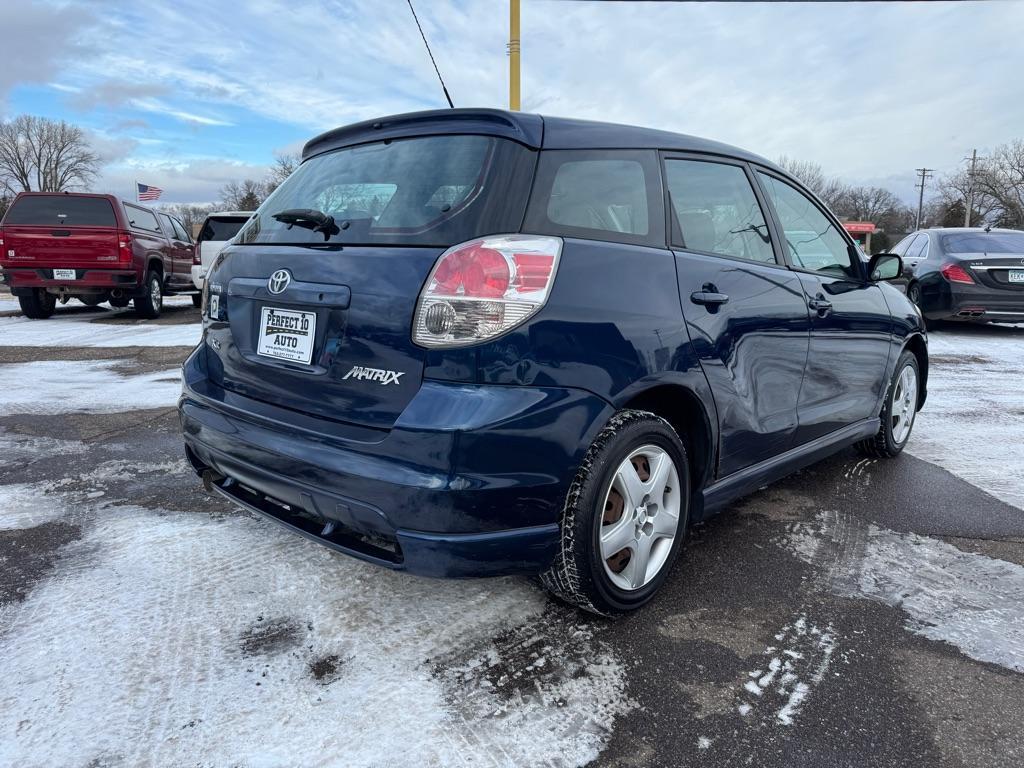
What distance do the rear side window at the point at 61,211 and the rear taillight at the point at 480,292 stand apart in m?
10.9

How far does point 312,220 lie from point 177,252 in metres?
12.4

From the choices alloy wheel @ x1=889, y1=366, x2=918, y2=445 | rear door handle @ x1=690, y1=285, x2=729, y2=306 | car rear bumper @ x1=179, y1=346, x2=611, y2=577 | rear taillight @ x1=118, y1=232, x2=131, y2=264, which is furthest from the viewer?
rear taillight @ x1=118, y1=232, x2=131, y2=264

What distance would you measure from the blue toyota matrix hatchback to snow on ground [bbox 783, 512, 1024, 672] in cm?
44

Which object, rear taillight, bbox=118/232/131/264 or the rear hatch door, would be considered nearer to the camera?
the rear hatch door

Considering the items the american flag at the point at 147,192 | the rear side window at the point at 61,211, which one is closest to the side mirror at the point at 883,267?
the rear side window at the point at 61,211

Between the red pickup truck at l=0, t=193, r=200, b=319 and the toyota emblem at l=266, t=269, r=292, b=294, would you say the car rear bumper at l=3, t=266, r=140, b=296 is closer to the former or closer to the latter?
the red pickup truck at l=0, t=193, r=200, b=319

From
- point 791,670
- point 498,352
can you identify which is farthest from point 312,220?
point 791,670

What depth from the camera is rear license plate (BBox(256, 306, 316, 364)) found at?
7.39 ft

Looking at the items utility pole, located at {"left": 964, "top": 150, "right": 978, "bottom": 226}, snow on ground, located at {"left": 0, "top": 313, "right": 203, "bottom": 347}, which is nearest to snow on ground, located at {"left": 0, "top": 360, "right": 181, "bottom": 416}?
snow on ground, located at {"left": 0, "top": 313, "right": 203, "bottom": 347}

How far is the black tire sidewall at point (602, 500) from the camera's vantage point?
7.06 ft

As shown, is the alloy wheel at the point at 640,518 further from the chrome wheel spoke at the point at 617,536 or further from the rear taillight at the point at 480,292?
the rear taillight at the point at 480,292

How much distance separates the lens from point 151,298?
11727 millimetres

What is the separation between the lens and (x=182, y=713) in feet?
6.24

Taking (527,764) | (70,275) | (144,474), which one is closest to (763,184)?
(527,764)
